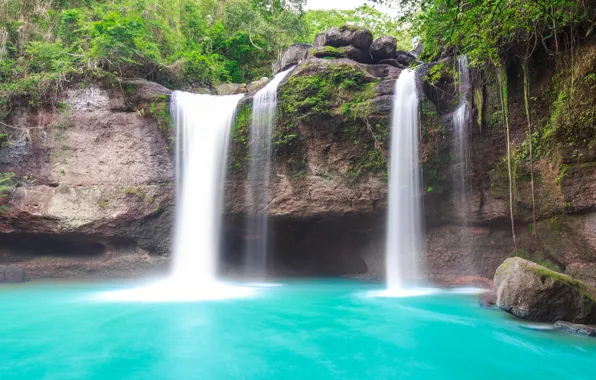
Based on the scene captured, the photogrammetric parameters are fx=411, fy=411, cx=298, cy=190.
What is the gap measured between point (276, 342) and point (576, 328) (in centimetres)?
394

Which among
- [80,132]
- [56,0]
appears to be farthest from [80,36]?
[80,132]

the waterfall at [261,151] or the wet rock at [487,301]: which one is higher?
the waterfall at [261,151]

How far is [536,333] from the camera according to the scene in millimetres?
Answer: 5402

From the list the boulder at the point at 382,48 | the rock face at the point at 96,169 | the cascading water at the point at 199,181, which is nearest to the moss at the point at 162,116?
the rock face at the point at 96,169

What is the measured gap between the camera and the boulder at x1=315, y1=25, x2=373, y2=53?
1275cm

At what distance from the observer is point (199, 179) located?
36.8 feet

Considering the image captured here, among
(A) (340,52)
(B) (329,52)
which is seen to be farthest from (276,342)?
(A) (340,52)

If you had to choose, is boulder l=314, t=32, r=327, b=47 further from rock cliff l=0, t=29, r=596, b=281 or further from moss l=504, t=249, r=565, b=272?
moss l=504, t=249, r=565, b=272

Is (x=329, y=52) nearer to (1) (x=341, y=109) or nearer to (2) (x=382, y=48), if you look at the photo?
(2) (x=382, y=48)

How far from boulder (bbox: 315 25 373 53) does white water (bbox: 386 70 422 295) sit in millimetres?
2780

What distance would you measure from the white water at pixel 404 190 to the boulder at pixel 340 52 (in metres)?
2.48

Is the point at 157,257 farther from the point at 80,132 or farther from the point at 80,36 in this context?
the point at 80,36

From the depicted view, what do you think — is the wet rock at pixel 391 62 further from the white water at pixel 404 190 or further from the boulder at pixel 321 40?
the white water at pixel 404 190

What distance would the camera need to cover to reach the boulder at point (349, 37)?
12750 millimetres
